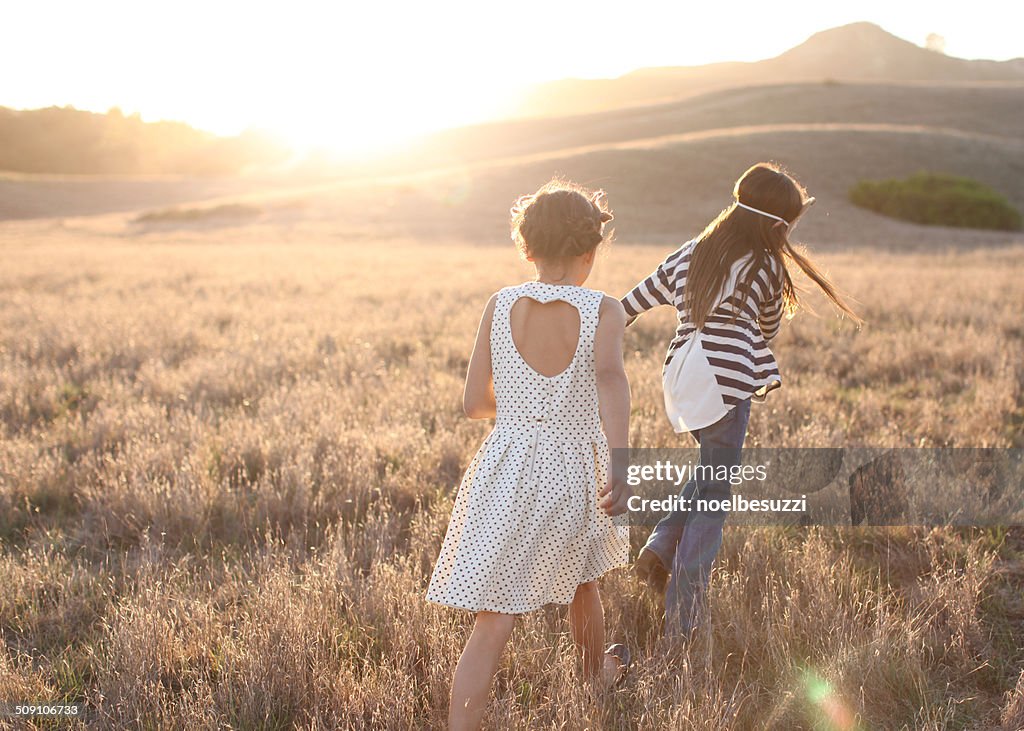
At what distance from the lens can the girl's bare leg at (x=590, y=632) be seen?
2.74m

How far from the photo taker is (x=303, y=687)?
263cm

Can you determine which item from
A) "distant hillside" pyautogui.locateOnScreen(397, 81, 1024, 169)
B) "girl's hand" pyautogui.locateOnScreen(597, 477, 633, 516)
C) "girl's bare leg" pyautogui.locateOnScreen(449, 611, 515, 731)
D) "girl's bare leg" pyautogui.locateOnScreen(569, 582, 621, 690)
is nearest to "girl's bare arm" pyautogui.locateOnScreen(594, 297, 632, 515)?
"girl's hand" pyautogui.locateOnScreen(597, 477, 633, 516)

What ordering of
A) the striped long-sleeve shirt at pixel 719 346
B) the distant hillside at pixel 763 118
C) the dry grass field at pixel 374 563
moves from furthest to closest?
the distant hillside at pixel 763 118 < the striped long-sleeve shirt at pixel 719 346 < the dry grass field at pixel 374 563

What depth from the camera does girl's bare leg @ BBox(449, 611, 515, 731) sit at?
2.37 metres

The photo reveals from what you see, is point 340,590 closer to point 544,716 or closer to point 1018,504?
point 544,716

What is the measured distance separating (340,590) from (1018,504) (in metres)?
3.59

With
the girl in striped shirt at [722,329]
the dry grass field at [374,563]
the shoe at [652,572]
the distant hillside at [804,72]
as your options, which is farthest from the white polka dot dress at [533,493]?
the distant hillside at [804,72]

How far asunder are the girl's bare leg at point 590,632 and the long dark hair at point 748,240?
1.18 metres

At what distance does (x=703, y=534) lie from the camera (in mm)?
3078

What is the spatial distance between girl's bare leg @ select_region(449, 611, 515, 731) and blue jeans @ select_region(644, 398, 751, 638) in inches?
32.9

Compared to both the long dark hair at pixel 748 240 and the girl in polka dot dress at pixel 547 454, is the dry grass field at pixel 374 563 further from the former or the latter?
the long dark hair at pixel 748 240

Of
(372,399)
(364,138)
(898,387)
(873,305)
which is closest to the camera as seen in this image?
(372,399)

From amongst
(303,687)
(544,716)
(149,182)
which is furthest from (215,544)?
(149,182)

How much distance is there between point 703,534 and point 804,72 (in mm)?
180145
